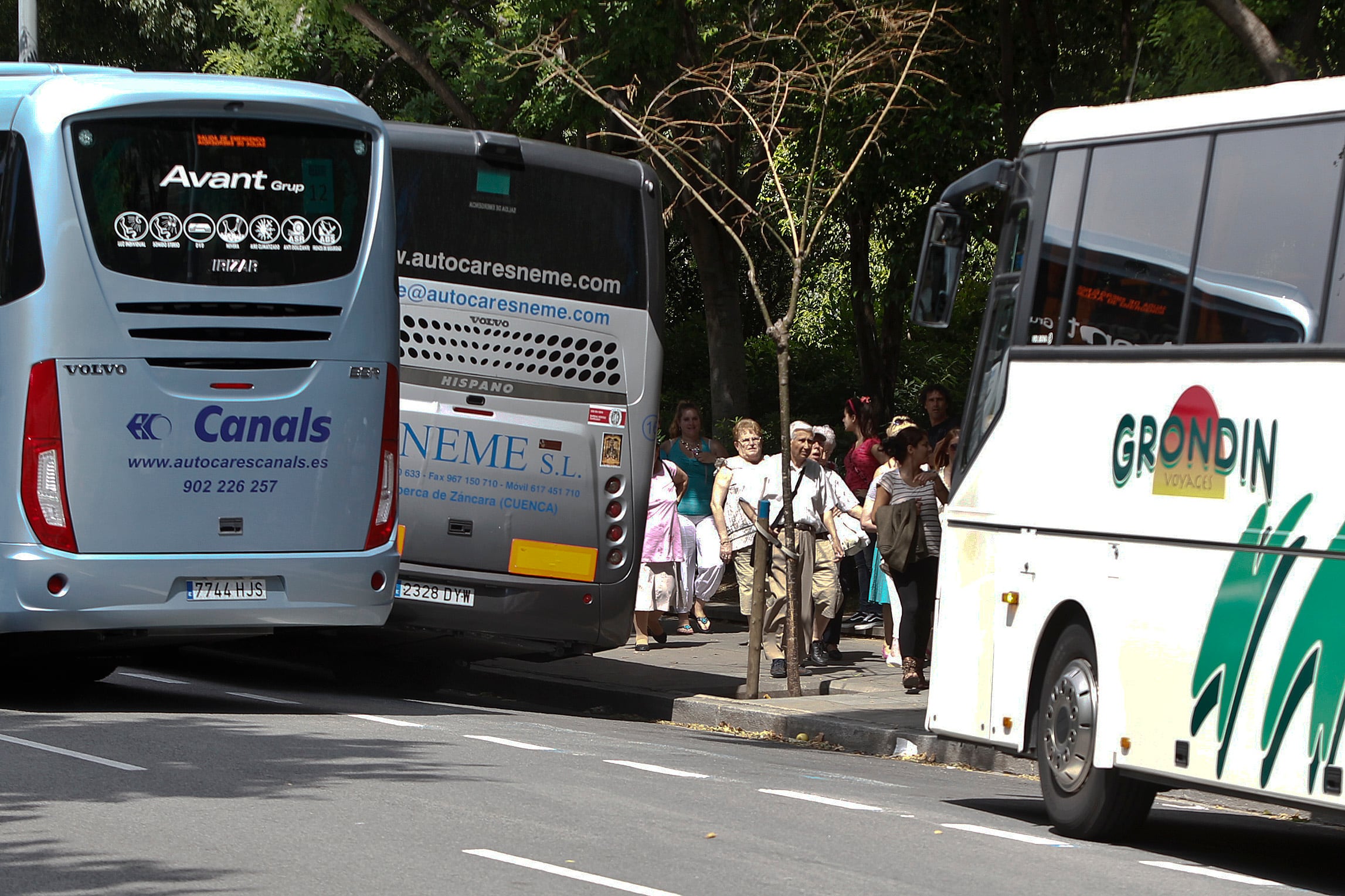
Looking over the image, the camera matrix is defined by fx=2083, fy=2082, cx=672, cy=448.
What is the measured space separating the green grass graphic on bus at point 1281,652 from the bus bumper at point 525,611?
654 cm

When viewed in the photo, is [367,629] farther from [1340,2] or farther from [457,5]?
[457,5]

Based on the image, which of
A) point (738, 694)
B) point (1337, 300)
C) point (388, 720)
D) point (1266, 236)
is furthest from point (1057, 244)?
point (738, 694)

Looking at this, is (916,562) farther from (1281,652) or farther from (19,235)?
(1281,652)

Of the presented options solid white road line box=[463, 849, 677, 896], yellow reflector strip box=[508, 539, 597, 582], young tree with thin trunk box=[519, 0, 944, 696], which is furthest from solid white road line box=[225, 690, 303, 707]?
solid white road line box=[463, 849, 677, 896]

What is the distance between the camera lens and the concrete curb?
13.5m

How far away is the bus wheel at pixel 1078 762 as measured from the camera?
955 centimetres

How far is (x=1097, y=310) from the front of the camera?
32.5 feet

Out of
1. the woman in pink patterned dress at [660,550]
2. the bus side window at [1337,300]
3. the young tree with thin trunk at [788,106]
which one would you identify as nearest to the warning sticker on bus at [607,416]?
the young tree with thin trunk at [788,106]

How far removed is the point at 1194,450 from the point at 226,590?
19.9 feet

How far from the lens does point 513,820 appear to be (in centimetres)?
888

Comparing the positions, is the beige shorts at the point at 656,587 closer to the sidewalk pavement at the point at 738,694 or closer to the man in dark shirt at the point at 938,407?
the sidewalk pavement at the point at 738,694

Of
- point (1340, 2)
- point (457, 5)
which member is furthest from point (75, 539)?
point (457, 5)

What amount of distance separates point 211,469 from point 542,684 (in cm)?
473

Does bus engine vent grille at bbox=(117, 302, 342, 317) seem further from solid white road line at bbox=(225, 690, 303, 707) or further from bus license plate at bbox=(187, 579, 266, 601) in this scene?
solid white road line at bbox=(225, 690, 303, 707)
